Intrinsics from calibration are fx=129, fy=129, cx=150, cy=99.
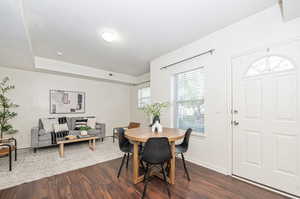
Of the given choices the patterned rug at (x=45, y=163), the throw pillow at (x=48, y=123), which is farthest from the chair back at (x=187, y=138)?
the throw pillow at (x=48, y=123)

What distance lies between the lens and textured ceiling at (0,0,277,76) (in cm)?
187

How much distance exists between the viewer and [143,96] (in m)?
5.66

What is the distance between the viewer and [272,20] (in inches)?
75.7

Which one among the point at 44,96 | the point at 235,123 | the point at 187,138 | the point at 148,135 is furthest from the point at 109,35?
the point at 44,96

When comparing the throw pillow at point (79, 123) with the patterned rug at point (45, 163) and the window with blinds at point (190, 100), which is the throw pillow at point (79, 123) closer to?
the patterned rug at point (45, 163)

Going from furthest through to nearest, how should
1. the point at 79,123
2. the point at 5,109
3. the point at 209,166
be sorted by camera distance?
the point at 79,123
the point at 5,109
the point at 209,166

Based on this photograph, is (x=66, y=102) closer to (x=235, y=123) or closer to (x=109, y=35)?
(x=109, y=35)

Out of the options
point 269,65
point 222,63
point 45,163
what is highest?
point 222,63

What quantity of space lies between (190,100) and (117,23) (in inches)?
87.2

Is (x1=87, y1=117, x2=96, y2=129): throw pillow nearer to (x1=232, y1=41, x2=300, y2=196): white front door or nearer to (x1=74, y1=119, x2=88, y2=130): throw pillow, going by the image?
(x1=74, y1=119, x2=88, y2=130): throw pillow

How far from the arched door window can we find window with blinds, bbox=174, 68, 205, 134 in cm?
90

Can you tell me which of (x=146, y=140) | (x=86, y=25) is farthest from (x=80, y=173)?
→ (x=86, y=25)

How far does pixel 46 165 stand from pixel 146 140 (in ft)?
8.01

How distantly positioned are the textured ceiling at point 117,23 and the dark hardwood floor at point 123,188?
245 cm
